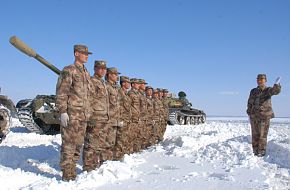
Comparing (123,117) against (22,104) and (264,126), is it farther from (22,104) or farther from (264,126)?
(22,104)

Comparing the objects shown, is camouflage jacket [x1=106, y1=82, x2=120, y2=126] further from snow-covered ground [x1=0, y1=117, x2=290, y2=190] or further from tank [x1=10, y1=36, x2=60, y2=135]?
tank [x1=10, y1=36, x2=60, y2=135]

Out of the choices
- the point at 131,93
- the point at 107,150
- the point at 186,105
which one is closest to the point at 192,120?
the point at 186,105

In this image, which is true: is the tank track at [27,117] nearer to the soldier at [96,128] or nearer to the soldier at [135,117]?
the soldier at [135,117]

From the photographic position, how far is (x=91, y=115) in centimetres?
699

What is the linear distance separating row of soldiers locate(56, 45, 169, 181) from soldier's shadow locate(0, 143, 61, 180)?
1.97 feet

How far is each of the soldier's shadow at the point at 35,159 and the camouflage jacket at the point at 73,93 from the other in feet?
3.60

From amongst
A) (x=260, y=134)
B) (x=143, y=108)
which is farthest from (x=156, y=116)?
(x=260, y=134)

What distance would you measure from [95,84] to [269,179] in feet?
10.9

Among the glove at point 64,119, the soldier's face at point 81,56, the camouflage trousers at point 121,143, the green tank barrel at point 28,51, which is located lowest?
the camouflage trousers at point 121,143

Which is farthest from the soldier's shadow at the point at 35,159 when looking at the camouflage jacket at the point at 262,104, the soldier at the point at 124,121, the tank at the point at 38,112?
the camouflage jacket at the point at 262,104

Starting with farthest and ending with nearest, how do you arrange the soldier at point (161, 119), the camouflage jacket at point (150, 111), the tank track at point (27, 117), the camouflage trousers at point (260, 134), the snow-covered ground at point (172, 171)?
1. the tank track at point (27, 117)
2. the soldier at point (161, 119)
3. the camouflage jacket at point (150, 111)
4. the camouflage trousers at point (260, 134)
5. the snow-covered ground at point (172, 171)

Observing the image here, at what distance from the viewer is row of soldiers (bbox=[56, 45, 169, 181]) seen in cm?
616

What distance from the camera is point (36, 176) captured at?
6461 mm

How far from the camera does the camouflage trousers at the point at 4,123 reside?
11.5m
